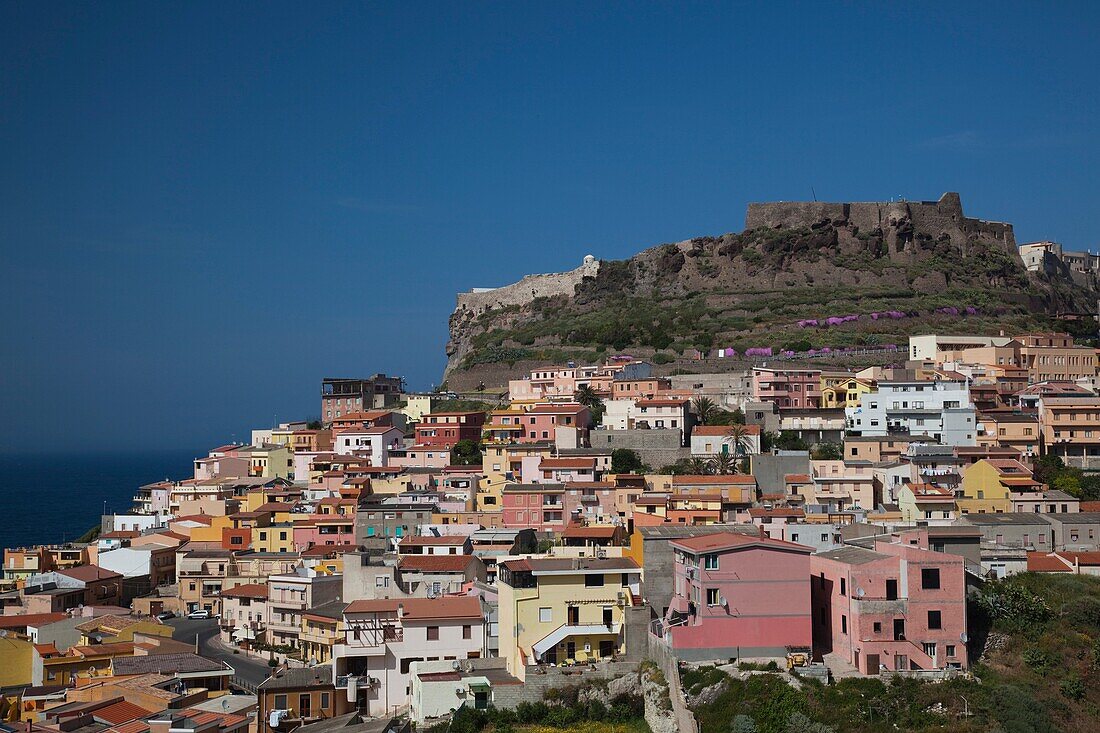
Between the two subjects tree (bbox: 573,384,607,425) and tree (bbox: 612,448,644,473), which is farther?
tree (bbox: 573,384,607,425)

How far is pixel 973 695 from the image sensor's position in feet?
76.6

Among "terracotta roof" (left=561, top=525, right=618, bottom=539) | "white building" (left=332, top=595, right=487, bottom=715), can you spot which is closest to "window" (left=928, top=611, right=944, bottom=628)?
"white building" (left=332, top=595, right=487, bottom=715)

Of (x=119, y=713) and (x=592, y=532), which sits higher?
(x=592, y=532)

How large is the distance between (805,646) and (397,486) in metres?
22.8

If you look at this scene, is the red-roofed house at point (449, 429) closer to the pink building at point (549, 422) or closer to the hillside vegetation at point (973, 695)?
the pink building at point (549, 422)

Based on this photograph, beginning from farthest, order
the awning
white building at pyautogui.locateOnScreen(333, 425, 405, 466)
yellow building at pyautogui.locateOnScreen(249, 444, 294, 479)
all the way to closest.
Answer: yellow building at pyautogui.locateOnScreen(249, 444, 294, 479), white building at pyautogui.locateOnScreen(333, 425, 405, 466), the awning

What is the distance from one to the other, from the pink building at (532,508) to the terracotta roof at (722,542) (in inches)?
504

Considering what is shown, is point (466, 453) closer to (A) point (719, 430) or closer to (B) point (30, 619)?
(A) point (719, 430)

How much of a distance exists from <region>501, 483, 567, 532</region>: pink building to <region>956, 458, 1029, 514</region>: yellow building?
12.5 m

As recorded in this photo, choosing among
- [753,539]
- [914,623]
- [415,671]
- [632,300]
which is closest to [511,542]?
[415,671]

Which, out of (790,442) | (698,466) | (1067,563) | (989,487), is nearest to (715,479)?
(698,466)

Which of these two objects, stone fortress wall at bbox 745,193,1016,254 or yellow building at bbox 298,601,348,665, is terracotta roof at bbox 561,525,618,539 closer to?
yellow building at bbox 298,601,348,665

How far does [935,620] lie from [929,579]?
2.83 feet

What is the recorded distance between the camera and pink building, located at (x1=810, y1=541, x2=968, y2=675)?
2441 cm
